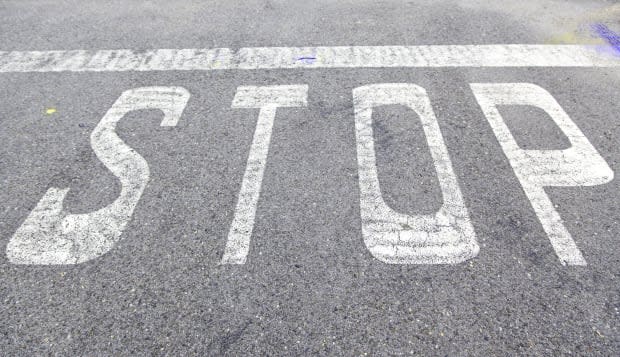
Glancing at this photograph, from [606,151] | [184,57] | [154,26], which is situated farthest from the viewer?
[154,26]

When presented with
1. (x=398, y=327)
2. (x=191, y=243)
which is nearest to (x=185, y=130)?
(x=191, y=243)

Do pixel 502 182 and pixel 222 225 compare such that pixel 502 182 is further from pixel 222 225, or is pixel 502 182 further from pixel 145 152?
pixel 145 152

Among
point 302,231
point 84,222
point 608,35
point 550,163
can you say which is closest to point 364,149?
point 302,231

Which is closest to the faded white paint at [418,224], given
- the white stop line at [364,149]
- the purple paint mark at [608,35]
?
the white stop line at [364,149]

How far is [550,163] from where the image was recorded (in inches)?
152

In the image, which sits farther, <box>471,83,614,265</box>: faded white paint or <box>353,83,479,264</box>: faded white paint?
<box>471,83,614,265</box>: faded white paint

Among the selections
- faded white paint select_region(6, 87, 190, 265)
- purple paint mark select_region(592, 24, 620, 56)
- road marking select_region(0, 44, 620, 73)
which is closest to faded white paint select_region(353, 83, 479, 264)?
road marking select_region(0, 44, 620, 73)

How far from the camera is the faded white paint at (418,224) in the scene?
3.11 metres

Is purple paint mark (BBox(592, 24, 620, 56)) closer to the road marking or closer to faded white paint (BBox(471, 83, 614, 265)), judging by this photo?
the road marking

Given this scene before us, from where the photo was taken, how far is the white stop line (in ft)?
10.5

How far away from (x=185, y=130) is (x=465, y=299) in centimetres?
279

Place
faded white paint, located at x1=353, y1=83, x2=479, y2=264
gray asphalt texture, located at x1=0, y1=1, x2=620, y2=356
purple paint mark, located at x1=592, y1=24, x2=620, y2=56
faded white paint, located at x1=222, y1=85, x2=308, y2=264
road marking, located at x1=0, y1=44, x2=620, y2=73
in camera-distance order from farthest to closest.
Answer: purple paint mark, located at x1=592, y1=24, x2=620, y2=56 → road marking, located at x1=0, y1=44, x2=620, y2=73 → faded white paint, located at x1=222, y1=85, x2=308, y2=264 → faded white paint, located at x1=353, y1=83, x2=479, y2=264 → gray asphalt texture, located at x1=0, y1=1, x2=620, y2=356

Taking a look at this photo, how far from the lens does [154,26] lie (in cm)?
634

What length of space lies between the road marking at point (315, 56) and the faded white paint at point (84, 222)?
1.55 m
